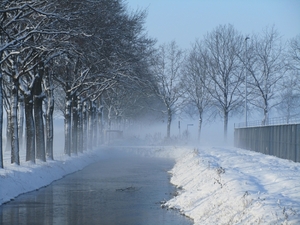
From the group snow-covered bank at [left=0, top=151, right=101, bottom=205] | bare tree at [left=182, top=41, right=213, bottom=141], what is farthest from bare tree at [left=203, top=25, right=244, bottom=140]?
snow-covered bank at [left=0, top=151, right=101, bottom=205]

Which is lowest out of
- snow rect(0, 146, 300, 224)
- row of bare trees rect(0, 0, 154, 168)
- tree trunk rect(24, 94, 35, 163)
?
snow rect(0, 146, 300, 224)

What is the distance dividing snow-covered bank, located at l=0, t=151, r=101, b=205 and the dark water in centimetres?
40

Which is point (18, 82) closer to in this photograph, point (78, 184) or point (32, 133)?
point (32, 133)

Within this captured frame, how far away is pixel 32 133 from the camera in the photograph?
93.5 ft

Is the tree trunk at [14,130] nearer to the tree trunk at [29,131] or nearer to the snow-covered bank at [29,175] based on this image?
the snow-covered bank at [29,175]

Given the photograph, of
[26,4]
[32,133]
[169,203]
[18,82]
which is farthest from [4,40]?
[169,203]

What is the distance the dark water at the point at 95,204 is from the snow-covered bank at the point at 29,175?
40 centimetres

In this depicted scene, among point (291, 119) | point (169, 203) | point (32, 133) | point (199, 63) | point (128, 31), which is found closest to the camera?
point (169, 203)

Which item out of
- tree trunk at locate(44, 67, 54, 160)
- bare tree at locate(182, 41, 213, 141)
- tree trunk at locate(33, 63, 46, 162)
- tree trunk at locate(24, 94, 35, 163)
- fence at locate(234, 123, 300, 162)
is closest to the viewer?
tree trunk at locate(24, 94, 35, 163)

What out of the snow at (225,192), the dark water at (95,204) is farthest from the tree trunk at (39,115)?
the dark water at (95,204)

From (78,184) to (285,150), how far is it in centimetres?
1373

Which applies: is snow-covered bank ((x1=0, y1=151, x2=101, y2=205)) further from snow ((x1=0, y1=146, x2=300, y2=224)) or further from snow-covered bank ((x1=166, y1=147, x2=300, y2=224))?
snow-covered bank ((x1=166, y1=147, x2=300, y2=224))

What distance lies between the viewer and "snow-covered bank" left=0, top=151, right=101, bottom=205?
2069 cm

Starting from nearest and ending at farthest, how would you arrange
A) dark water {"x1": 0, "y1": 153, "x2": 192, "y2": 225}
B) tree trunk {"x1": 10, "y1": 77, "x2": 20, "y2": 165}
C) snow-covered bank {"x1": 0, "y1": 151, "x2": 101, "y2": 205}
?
dark water {"x1": 0, "y1": 153, "x2": 192, "y2": 225}, snow-covered bank {"x1": 0, "y1": 151, "x2": 101, "y2": 205}, tree trunk {"x1": 10, "y1": 77, "x2": 20, "y2": 165}
